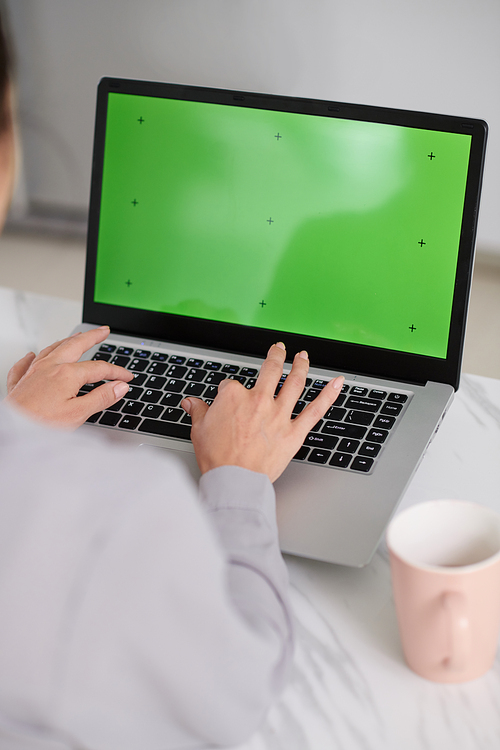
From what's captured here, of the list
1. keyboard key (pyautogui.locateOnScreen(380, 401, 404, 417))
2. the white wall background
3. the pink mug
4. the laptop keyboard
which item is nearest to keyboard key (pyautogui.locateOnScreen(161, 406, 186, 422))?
the laptop keyboard

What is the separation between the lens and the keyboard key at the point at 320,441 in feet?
2.53

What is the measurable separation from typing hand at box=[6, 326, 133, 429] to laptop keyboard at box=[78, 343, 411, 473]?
4cm

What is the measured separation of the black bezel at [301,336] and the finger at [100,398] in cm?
17

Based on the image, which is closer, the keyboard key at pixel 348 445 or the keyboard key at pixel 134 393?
the keyboard key at pixel 348 445

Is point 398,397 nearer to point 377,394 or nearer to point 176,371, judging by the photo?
point 377,394

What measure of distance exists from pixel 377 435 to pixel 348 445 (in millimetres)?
34

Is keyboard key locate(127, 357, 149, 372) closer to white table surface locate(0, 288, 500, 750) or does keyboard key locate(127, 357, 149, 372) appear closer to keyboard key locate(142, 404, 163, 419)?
keyboard key locate(142, 404, 163, 419)

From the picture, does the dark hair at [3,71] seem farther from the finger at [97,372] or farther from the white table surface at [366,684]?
the white table surface at [366,684]

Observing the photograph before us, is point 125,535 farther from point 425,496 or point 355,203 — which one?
point 355,203

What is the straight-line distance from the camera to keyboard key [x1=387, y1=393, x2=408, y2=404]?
0.83m

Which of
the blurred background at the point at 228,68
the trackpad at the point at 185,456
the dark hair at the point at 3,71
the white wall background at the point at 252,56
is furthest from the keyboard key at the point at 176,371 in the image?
the white wall background at the point at 252,56

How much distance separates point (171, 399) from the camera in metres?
0.86

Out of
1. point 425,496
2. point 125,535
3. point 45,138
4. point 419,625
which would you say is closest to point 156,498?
point 125,535

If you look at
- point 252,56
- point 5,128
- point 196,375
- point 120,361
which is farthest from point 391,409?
point 252,56
